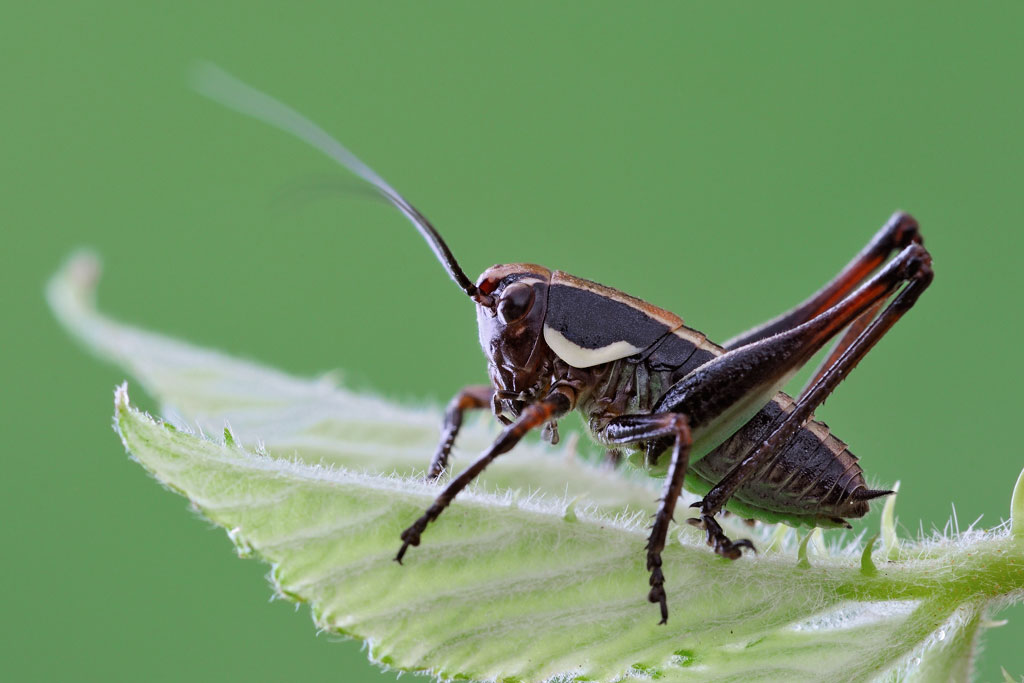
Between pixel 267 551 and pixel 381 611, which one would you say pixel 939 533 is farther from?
pixel 267 551

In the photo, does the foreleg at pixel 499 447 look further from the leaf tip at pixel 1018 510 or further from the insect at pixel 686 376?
the leaf tip at pixel 1018 510

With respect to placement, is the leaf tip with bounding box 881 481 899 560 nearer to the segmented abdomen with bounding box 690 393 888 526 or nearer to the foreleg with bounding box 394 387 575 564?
the segmented abdomen with bounding box 690 393 888 526

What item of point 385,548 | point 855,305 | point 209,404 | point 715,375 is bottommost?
point 209,404

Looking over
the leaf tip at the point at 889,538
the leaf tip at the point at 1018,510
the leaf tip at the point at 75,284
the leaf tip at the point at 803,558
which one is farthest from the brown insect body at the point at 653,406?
the leaf tip at the point at 75,284

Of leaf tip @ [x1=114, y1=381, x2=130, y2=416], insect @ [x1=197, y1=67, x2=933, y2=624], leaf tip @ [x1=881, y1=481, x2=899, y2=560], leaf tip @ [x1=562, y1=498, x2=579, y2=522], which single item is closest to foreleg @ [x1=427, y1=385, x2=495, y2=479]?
insect @ [x1=197, y1=67, x2=933, y2=624]

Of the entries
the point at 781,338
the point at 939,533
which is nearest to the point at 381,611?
the point at 939,533

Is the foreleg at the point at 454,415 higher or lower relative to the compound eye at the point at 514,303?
lower
